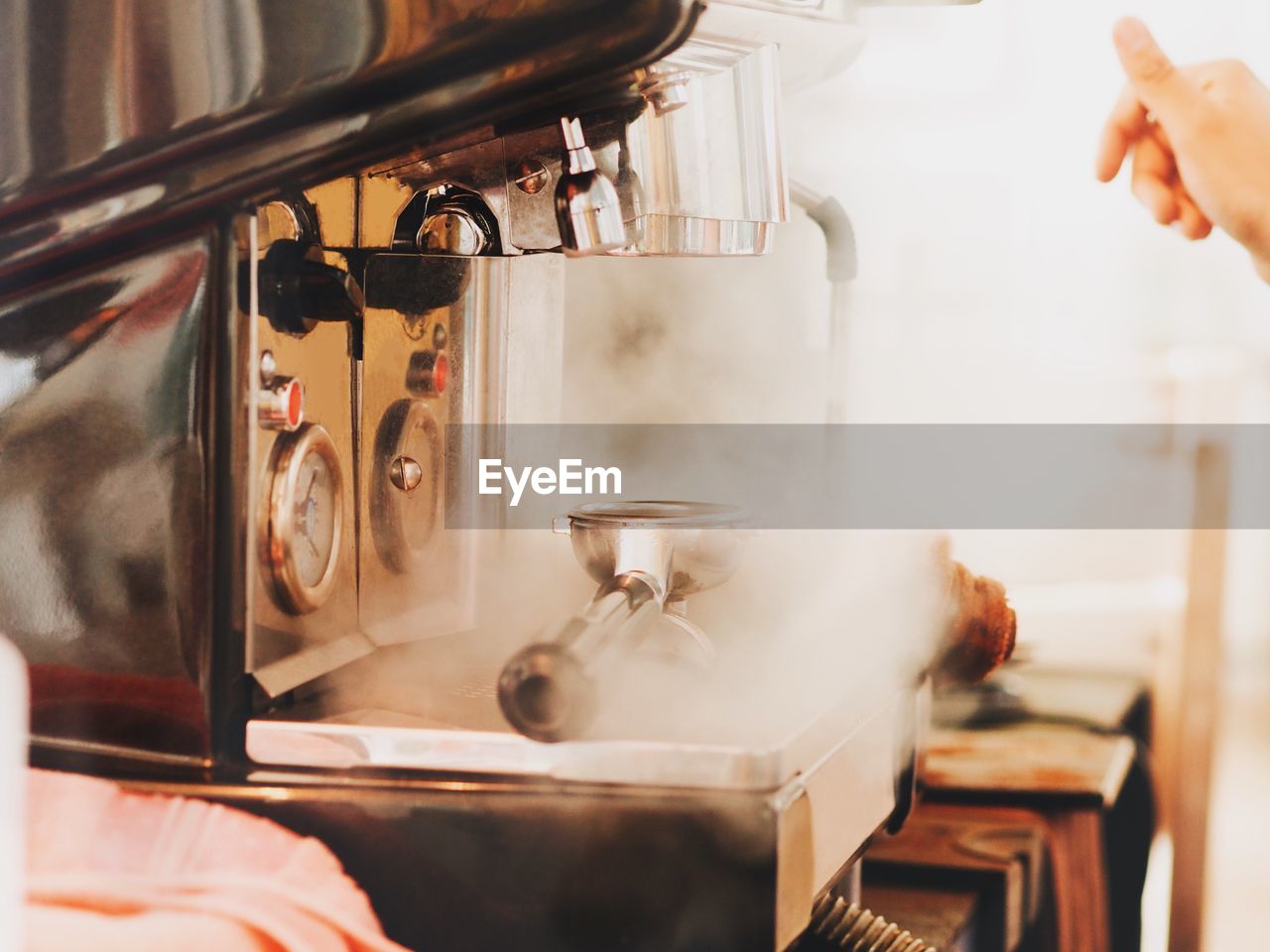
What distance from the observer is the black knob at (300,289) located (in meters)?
0.63

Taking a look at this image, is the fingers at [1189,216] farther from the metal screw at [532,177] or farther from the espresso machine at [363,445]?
the metal screw at [532,177]

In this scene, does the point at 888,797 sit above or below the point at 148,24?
below

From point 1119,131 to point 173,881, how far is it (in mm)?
749

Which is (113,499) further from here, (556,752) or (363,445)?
(556,752)

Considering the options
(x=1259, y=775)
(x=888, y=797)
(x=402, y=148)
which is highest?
(x=402, y=148)

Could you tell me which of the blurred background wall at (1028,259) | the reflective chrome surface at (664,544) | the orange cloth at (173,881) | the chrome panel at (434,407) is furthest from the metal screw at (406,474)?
the blurred background wall at (1028,259)

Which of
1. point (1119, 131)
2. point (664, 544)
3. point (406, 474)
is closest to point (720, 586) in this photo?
point (664, 544)

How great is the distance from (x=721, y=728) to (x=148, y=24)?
1.42 feet

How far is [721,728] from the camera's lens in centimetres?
57

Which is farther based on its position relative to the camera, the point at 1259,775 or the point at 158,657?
the point at 1259,775

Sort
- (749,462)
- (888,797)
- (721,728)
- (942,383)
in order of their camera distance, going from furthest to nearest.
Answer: (942,383) < (749,462) < (888,797) < (721,728)

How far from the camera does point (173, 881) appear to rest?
57cm

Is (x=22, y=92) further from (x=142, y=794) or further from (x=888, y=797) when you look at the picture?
(x=888, y=797)

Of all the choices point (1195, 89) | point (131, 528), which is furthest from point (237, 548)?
point (1195, 89)
